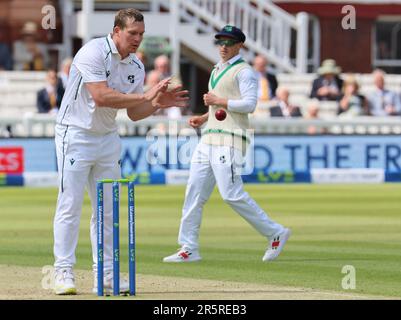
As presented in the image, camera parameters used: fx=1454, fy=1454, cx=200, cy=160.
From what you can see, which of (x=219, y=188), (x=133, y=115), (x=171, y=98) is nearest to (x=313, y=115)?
(x=219, y=188)

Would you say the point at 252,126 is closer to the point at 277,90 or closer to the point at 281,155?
the point at 281,155

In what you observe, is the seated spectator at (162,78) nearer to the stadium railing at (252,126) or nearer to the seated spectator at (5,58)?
the stadium railing at (252,126)

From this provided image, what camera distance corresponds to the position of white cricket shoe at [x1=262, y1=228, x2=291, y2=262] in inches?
507

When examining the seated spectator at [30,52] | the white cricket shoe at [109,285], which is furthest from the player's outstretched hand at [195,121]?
the seated spectator at [30,52]

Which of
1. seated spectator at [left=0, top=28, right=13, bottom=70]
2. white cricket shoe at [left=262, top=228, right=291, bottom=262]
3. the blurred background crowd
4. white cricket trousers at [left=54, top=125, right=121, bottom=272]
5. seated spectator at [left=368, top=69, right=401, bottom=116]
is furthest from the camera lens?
seated spectator at [left=0, top=28, right=13, bottom=70]

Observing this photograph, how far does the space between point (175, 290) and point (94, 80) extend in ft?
5.43

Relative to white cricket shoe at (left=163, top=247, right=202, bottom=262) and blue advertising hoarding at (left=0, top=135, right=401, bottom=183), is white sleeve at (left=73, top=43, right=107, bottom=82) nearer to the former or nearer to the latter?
white cricket shoe at (left=163, top=247, right=202, bottom=262)

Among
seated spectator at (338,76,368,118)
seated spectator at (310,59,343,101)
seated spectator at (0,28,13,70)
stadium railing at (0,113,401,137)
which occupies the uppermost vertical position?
seated spectator at (0,28,13,70)

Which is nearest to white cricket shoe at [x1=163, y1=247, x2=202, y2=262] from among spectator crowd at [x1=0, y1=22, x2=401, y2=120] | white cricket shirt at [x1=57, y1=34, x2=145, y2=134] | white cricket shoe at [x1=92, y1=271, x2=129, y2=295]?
white cricket shoe at [x1=92, y1=271, x2=129, y2=295]

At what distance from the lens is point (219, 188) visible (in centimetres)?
1283

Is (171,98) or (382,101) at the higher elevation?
(382,101)

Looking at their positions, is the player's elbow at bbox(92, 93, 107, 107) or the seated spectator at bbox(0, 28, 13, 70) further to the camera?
the seated spectator at bbox(0, 28, 13, 70)

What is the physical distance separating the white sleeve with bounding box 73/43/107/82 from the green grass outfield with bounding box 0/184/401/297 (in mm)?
2083

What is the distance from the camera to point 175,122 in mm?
23281
